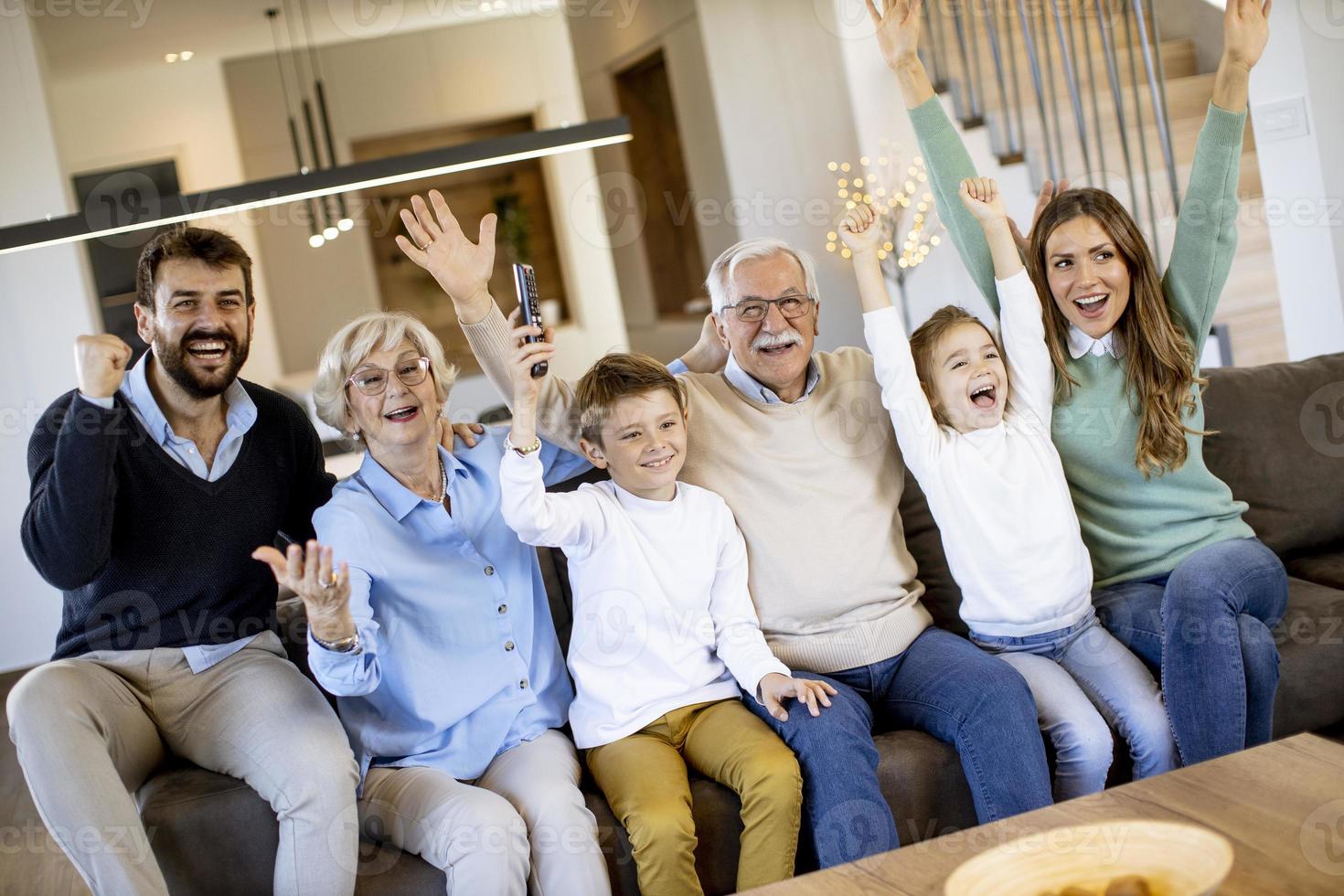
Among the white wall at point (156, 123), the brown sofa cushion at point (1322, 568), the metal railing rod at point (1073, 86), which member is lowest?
the brown sofa cushion at point (1322, 568)

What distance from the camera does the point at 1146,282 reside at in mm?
2174

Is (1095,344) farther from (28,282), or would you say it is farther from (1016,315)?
(28,282)

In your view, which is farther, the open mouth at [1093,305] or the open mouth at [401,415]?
the open mouth at [1093,305]

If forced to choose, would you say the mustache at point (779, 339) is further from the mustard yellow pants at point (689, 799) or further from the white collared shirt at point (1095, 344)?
the mustard yellow pants at point (689, 799)

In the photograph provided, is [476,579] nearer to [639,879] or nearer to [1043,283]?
[639,879]

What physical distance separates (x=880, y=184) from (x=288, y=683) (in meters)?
3.93

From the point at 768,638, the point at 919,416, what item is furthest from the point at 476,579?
the point at 919,416

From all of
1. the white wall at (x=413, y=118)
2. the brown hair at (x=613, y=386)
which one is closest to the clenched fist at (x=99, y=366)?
the brown hair at (x=613, y=386)

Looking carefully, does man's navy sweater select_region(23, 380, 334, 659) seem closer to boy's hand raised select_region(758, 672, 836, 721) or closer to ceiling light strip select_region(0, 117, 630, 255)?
boy's hand raised select_region(758, 672, 836, 721)

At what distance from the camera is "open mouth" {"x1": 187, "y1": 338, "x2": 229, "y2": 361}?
2.02 metres

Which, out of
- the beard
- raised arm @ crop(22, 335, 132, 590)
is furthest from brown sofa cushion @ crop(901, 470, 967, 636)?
raised arm @ crop(22, 335, 132, 590)

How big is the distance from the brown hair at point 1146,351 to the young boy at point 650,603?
2.57ft

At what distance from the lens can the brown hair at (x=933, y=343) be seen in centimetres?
213

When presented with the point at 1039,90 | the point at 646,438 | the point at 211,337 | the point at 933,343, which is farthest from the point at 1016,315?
the point at 1039,90
